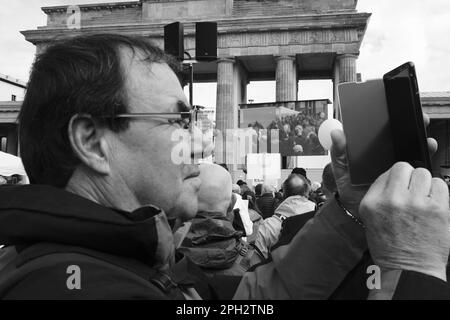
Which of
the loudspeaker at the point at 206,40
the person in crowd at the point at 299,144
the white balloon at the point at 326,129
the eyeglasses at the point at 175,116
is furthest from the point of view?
the person in crowd at the point at 299,144

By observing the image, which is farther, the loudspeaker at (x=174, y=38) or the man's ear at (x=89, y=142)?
the loudspeaker at (x=174, y=38)

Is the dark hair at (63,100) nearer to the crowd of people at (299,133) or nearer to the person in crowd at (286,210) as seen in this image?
the person in crowd at (286,210)

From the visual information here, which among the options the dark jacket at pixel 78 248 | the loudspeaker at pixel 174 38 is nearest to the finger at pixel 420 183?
the dark jacket at pixel 78 248

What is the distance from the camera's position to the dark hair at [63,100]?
1.40 metres

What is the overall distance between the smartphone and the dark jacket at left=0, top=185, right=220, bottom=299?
630 mm

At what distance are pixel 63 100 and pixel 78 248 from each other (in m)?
0.48

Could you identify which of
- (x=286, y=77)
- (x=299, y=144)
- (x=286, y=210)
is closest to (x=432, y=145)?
(x=286, y=210)

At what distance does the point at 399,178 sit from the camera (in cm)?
110

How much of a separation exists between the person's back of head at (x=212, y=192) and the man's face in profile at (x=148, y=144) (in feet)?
6.20

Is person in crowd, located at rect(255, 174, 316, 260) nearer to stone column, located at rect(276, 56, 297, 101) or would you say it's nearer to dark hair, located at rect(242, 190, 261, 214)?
dark hair, located at rect(242, 190, 261, 214)

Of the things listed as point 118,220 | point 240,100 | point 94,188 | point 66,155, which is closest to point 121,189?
point 94,188

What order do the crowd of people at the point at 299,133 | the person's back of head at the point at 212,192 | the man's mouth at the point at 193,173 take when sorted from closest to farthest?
the man's mouth at the point at 193,173 → the person's back of head at the point at 212,192 → the crowd of people at the point at 299,133

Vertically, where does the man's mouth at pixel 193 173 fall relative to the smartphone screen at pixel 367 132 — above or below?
below

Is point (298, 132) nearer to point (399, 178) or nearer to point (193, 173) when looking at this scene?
point (193, 173)
